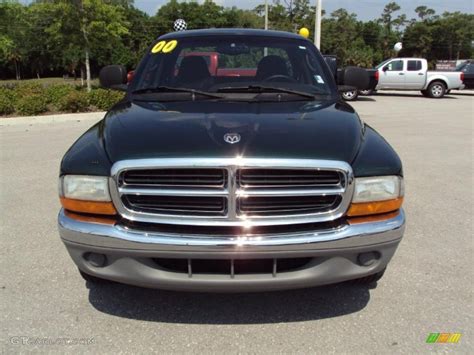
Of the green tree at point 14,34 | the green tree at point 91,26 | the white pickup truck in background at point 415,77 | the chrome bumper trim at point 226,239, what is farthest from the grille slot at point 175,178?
the green tree at point 14,34

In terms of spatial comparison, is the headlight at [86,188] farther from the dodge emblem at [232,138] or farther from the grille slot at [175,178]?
the dodge emblem at [232,138]

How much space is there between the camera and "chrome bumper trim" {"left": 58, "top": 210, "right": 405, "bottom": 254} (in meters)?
2.38

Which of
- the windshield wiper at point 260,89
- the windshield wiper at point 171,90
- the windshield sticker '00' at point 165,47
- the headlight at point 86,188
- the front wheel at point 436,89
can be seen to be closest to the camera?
the headlight at point 86,188

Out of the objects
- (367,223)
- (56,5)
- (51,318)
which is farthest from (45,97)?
(367,223)

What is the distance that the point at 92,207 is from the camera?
2.53 meters

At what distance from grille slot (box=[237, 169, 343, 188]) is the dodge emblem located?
211mm

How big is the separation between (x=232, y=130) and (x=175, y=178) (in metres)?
0.48

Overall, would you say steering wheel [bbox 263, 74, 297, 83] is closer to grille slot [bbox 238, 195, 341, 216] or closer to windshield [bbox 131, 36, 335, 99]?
windshield [bbox 131, 36, 335, 99]

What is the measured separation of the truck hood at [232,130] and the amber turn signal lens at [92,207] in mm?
268

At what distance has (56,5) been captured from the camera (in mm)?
21672

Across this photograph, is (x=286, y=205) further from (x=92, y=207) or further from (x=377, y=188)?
(x=92, y=207)

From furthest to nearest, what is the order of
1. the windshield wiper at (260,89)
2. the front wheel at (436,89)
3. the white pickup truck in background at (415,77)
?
the front wheel at (436,89) → the white pickup truck in background at (415,77) → the windshield wiper at (260,89)

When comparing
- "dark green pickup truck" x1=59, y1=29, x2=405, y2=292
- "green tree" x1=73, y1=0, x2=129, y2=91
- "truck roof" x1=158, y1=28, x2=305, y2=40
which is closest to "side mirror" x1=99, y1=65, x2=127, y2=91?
"truck roof" x1=158, y1=28, x2=305, y2=40

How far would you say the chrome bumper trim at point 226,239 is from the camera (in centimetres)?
238
